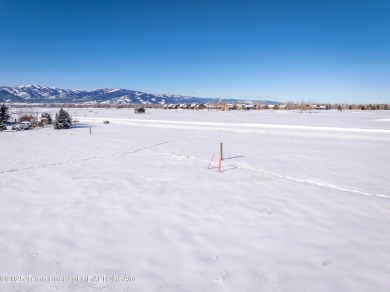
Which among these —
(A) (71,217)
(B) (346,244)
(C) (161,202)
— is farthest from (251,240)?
(A) (71,217)

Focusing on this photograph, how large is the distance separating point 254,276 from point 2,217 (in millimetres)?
6886

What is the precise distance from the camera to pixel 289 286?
15.4ft

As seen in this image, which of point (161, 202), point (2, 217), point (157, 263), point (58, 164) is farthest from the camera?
point (58, 164)

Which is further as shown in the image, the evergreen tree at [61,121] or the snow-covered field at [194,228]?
the evergreen tree at [61,121]

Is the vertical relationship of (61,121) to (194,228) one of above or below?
above

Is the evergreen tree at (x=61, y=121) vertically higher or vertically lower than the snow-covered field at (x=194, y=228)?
higher

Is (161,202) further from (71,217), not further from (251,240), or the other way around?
(251,240)

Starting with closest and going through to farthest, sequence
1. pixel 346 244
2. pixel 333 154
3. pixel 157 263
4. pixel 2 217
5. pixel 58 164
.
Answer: pixel 157 263 → pixel 346 244 → pixel 2 217 → pixel 58 164 → pixel 333 154

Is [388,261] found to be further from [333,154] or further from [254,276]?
[333,154]

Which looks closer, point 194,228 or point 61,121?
point 194,228

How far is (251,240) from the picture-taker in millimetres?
6230

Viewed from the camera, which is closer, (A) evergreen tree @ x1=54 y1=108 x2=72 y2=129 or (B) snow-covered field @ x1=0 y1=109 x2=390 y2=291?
(B) snow-covered field @ x1=0 y1=109 x2=390 y2=291

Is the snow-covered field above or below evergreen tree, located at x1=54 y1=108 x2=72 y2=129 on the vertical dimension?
below

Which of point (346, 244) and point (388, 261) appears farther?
point (346, 244)
